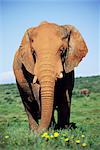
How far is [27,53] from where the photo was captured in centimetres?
1002

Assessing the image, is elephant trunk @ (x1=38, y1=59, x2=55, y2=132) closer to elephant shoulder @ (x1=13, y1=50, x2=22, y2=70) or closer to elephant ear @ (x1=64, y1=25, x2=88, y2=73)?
elephant ear @ (x1=64, y1=25, x2=88, y2=73)

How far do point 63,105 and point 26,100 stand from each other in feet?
2.83

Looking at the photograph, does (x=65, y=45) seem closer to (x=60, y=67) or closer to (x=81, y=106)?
(x=60, y=67)

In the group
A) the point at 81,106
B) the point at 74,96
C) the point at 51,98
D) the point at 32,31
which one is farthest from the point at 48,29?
the point at 74,96

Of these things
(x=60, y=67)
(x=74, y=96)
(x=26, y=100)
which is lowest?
(x=74, y=96)

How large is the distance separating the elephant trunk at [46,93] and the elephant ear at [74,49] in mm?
807

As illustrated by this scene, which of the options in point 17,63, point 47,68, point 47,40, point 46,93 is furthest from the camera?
point 17,63

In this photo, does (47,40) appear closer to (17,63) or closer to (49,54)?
(49,54)

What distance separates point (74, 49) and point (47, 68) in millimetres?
1176

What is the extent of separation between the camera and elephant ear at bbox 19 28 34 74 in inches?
389

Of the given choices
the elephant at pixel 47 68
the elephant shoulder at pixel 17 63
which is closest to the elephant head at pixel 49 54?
the elephant at pixel 47 68

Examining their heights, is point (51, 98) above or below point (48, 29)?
below

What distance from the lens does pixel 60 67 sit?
30.7 ft

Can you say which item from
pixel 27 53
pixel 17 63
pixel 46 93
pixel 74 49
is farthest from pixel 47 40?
pixel 17 63
